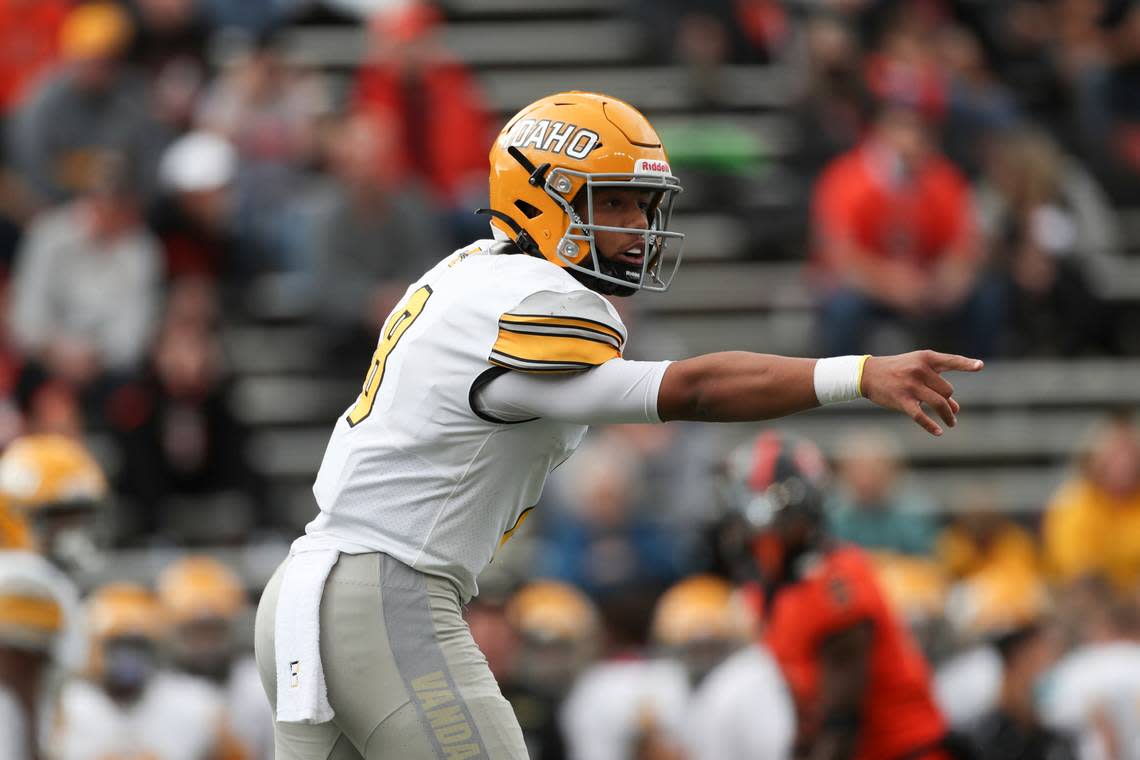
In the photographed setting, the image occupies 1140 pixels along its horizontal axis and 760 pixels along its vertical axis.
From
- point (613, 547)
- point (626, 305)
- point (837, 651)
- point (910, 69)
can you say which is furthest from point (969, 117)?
point (837, 651)

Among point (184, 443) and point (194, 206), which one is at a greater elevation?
point (194, 206)

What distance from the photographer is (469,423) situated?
15.1ft

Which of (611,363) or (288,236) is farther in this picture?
(288,236)

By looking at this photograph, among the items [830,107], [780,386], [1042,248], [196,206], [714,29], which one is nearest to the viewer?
[780,386]

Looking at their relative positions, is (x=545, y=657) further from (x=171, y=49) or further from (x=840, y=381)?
(x=840, y=381)

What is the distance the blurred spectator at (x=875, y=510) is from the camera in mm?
11203

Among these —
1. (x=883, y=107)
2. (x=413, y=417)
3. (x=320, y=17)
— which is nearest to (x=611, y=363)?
(x=413, y=417)

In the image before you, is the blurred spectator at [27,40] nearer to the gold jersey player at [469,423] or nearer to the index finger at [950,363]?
the gold jersey player at [469,423]

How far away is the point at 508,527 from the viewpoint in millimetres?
4840

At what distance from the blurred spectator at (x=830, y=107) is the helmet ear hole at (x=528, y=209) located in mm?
8576

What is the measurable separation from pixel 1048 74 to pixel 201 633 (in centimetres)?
767

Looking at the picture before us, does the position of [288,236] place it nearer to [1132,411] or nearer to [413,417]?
[1132,411]

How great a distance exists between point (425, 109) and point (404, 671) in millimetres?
8358

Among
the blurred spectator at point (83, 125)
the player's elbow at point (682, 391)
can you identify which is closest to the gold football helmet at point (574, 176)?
the player's elbow at point (682, 391)
